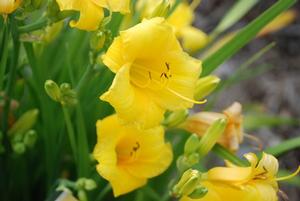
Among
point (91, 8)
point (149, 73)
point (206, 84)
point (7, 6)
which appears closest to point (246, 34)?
point (206, 84)

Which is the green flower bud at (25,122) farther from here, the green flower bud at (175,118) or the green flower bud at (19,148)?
the green flower bud at (175,118)

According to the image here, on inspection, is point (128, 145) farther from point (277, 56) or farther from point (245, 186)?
point (277, 56)

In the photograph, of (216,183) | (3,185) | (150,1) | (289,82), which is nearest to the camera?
(216,183)

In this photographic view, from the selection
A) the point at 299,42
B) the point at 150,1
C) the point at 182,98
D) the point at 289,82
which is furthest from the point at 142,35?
the point at 299,42

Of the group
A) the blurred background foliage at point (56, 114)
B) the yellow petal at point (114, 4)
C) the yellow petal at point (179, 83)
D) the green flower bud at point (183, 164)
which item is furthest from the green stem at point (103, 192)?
the yellow petal at point (114, 4)

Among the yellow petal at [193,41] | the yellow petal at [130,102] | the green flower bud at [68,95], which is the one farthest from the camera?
the yellow petal at [193,41]

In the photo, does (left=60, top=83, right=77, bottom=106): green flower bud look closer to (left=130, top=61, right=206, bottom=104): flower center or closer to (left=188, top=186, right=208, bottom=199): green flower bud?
(left=130, top=61, right=206, bottom=104): flower center

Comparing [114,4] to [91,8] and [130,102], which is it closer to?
[91,8]
